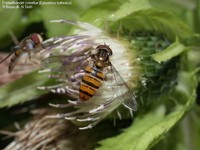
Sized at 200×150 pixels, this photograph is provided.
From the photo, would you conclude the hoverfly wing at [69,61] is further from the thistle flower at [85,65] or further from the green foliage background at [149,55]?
the green foliage background at [149,55]

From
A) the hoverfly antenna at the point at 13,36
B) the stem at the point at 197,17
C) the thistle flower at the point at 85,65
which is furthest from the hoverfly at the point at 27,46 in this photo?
the stem at the point at 197,17

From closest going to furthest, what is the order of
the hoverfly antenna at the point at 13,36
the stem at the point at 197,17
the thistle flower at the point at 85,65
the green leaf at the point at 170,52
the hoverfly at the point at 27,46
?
the green leaf at the point at 170,52 < the thistle flower at the point at 85,65 < the hoverfly at the point at 27,46 < the stem at the point at 197,17 < the hoverfly antenna at the point at 13,36

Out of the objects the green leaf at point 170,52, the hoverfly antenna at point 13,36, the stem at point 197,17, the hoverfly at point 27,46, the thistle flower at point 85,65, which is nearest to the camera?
the green leaf at point 170,52

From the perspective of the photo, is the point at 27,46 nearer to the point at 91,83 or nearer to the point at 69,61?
the point at 69,61

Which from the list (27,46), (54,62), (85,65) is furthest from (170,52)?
(27,46)

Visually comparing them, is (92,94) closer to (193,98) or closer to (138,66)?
(138,66)

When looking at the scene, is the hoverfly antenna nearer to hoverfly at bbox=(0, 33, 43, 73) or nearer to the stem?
hoverfly at bbox=(0, 33, 43, 73)

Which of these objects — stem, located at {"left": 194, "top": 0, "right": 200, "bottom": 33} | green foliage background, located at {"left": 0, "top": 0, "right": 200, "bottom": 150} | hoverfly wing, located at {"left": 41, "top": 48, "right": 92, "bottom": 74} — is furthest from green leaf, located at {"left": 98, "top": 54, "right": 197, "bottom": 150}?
hoverfly wing, located at {"left": 41, "top": 48, "right": 92, "bottom": 74}
